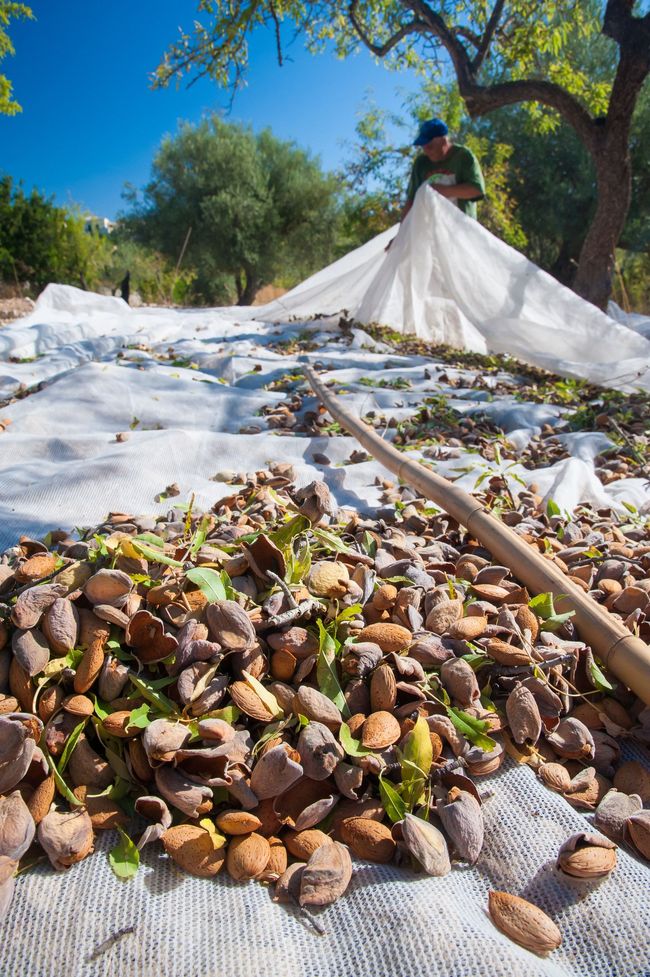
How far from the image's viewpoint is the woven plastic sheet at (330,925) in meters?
0.78

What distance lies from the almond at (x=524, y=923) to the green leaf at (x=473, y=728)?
9.4 inches

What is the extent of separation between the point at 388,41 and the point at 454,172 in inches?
105

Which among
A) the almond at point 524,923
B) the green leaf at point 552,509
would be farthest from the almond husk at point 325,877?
the green leaf at point 552,509

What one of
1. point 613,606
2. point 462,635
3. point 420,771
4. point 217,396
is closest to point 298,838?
point 420,771

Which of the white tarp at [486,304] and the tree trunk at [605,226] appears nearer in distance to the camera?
the white tarp at [486,304]

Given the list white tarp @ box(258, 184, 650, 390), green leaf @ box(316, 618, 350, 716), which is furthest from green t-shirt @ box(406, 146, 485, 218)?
green leaf @ box(316, 618, 350, 716)

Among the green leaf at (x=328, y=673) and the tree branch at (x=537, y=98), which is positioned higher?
the tree branch at (x=537, y=98)

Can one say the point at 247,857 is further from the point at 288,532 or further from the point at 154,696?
the point at 288,532

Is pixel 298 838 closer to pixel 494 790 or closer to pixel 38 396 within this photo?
pixel 494 790

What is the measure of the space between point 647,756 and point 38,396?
2.99 m

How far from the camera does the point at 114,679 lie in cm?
108

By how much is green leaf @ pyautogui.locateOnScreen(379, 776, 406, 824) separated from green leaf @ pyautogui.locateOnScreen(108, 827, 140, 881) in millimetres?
383

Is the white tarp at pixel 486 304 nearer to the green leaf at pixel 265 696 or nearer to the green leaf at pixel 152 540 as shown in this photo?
the green leaf at pixel 152 540

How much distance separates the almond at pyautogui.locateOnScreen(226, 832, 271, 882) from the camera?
91 cm
